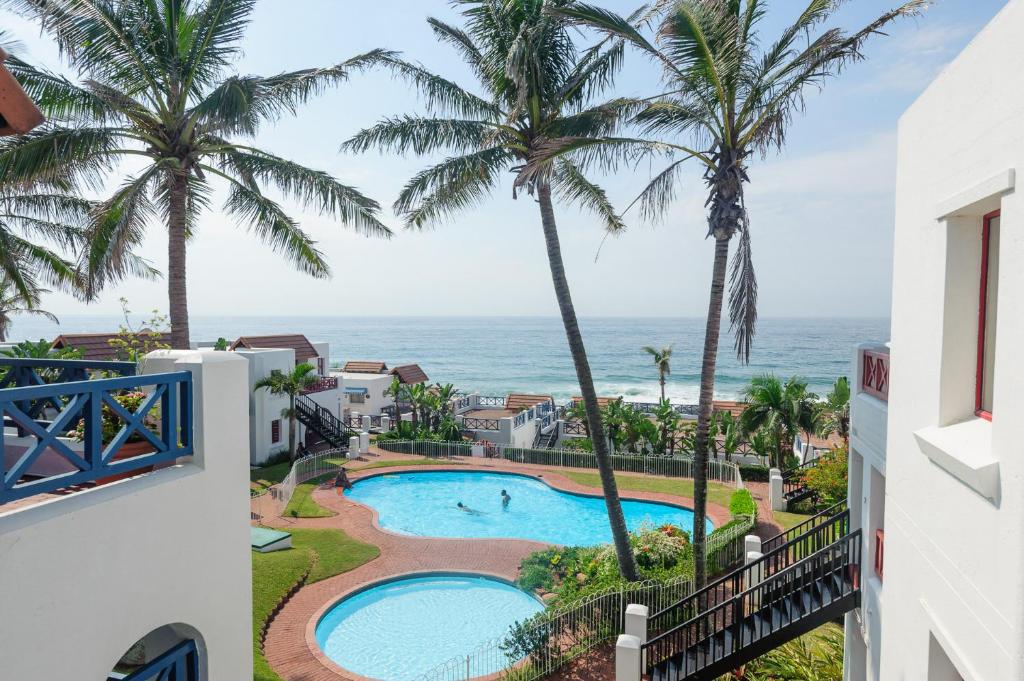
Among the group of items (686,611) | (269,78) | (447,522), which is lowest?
(447,522)

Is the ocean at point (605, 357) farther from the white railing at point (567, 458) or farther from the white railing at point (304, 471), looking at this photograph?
the white railing at point (304, 471)

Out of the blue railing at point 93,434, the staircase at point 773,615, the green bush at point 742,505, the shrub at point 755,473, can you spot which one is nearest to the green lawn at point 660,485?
the shrub at point 755,473

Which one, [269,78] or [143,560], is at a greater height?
[269,78]

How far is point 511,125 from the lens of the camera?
41.8ft

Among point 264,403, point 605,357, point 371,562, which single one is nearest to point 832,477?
point 371,562

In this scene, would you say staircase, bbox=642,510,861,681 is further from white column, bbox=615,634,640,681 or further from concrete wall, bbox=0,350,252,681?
concrete wall, bbox=0,350,252,681

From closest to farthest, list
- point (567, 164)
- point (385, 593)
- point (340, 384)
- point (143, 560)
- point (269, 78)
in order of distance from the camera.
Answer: point (143, 560) → point (269, 78) → point (567, 164) → point (385, 593) → point (340, 384)

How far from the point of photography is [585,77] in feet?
41.0

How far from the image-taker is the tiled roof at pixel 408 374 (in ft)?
130

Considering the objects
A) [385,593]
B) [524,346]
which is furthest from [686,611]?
[524,346]

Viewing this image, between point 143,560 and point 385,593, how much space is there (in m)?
11.5

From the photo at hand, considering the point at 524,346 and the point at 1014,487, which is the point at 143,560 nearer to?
the point at 1014,487

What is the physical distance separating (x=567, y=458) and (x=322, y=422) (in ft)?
40.8

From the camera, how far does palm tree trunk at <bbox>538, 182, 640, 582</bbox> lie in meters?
12.9
